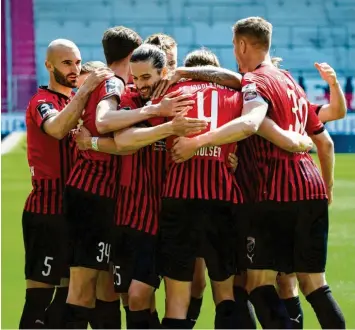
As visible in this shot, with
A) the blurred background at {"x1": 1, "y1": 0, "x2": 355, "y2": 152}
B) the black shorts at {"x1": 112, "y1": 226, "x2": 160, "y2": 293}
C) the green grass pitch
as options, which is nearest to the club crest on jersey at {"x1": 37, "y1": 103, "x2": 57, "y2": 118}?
the black shorts at {"x1": 112, "y1": 226, "x2": 160, "y2": 293}

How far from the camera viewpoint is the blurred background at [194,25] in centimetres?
2156

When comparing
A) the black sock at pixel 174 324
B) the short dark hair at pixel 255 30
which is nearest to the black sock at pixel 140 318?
the black sock at pixel 174 324

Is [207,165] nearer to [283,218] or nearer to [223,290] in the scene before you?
[283,218]

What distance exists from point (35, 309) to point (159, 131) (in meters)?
1.21

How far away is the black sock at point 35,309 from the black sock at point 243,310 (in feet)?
3.09

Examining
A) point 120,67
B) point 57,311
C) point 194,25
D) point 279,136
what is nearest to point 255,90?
point 279,136

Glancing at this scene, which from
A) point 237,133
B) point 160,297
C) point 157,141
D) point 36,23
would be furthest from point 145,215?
point 36,23

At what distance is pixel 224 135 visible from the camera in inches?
153

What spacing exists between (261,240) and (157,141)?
648mm

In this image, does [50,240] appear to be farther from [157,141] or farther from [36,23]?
[36,23]

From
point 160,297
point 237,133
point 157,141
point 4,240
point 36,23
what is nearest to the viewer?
point 237,133

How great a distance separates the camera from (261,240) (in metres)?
4.20

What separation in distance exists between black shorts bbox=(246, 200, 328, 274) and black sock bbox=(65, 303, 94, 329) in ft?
2.70

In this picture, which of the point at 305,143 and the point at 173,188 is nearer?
the point at 173,188
